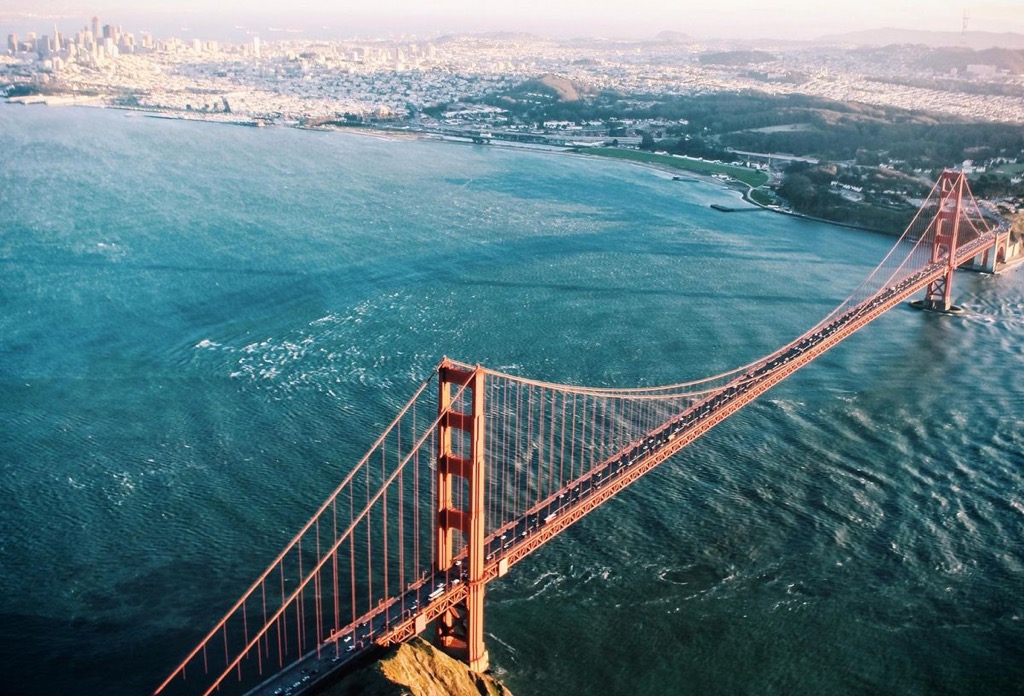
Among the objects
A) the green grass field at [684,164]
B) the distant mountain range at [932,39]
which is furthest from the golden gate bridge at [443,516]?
the distant mountain range at [932,39]

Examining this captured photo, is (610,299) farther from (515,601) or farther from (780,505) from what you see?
(515,601)

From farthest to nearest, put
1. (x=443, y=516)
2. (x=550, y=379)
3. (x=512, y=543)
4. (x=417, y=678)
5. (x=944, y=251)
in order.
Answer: (x=944, y=251) → (x=550, y=379) → (x=512, y=543) → (x=443, y=516) → (x=417, y=678)

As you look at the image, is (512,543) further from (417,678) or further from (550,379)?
(550,379)

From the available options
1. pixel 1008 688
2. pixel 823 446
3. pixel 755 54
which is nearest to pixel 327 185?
pixel 823 446

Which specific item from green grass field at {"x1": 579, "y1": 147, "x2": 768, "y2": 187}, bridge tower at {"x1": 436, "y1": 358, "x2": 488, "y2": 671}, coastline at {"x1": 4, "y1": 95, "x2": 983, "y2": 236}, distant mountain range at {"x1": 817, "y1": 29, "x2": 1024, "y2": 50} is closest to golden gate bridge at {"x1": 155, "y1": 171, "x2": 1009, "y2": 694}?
bridge tower at {"x1": 436, "y1": 358, "x2": 488, "y2": 671}

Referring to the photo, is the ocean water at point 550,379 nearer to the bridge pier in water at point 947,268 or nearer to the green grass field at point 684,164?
the bridge pier in water at point 947,268

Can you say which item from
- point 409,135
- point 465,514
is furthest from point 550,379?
point 409,135

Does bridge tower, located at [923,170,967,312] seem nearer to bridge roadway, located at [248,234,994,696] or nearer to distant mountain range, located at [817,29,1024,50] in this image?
bridge roadway, located at [248,234,994,696]

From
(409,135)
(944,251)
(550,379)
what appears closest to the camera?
(550,379)
